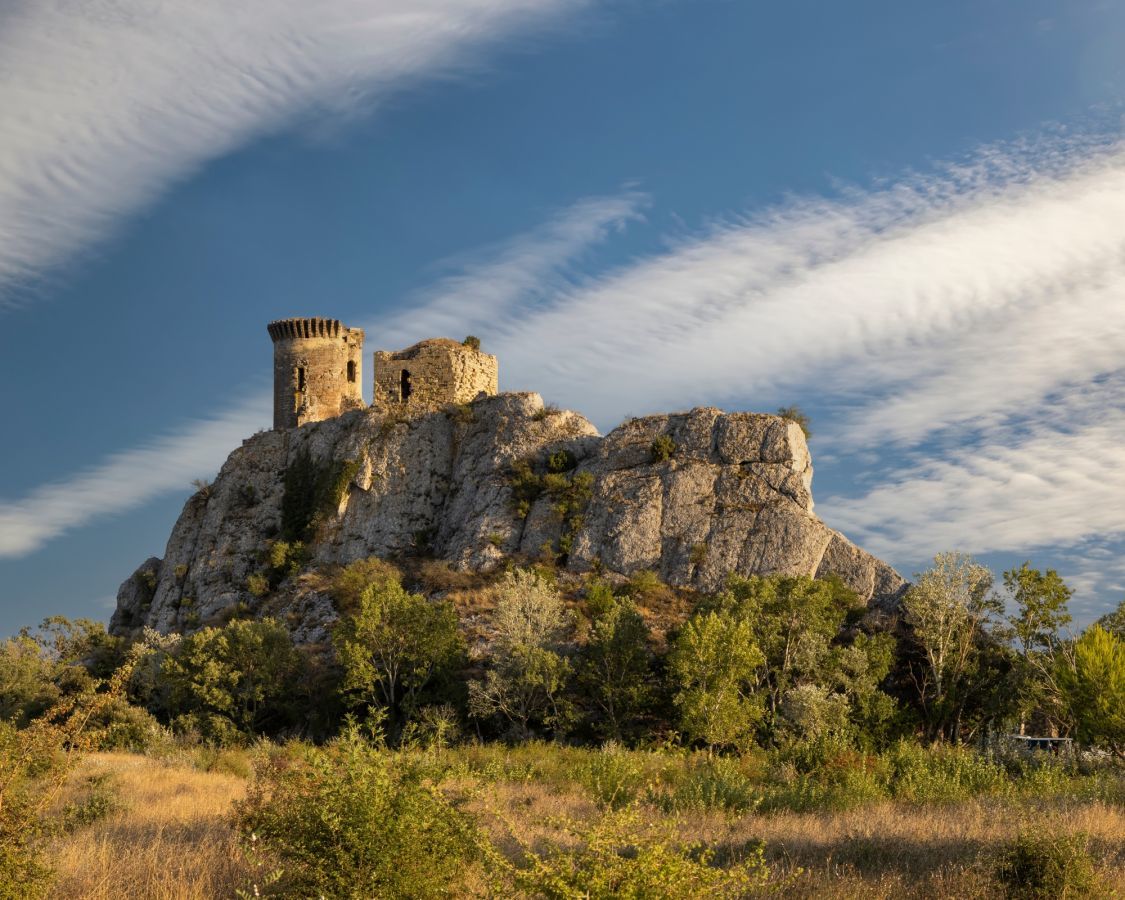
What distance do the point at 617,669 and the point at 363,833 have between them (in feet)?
93.5

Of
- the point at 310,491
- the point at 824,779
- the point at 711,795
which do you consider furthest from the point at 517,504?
Answer: the point at 711,795

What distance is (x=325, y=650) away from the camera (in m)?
45.5

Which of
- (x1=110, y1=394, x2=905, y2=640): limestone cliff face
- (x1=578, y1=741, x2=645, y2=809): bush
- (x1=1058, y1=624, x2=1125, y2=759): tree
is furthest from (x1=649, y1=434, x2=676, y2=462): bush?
(x1=578, y1=741, x2=645, y2=809): bush

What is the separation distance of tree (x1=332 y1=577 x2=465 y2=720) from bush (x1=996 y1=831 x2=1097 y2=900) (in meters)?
29.3

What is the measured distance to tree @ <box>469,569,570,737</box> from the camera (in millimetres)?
36500

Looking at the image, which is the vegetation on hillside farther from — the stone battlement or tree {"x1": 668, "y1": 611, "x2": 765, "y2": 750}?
the stone battlement

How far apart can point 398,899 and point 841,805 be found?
11117 millimetres

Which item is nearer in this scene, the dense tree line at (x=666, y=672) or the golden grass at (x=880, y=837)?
the golden grass at (x=880, y=837)

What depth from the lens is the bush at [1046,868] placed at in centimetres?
1070

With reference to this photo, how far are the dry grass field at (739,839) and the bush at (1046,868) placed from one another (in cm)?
19

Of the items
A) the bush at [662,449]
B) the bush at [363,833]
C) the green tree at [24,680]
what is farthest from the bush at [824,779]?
the green tree at [24,680]

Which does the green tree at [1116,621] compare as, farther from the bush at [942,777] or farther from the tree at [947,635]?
the bush at [942,777]

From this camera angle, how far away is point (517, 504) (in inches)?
2061

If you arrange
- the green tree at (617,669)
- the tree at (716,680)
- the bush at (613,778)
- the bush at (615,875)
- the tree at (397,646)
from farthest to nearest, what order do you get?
the tree at (397,646) → the green tree at (617,669) → the tree at (716,680) → the bush at (613,778) → the bush at (615,875)
